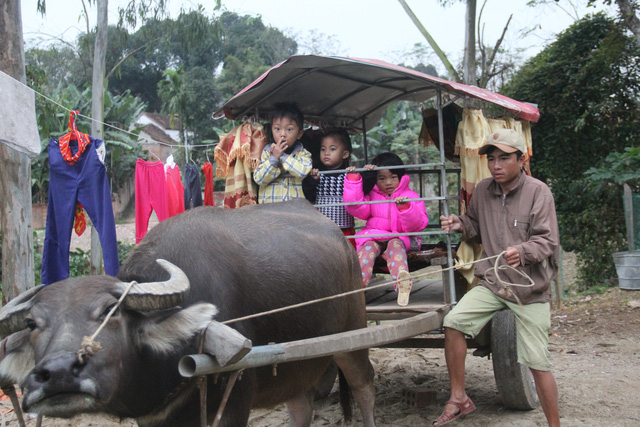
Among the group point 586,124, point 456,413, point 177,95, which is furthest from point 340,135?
point 177,95

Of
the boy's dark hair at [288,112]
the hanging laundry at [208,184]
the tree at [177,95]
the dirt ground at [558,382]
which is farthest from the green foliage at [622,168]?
the tree at [177,95]

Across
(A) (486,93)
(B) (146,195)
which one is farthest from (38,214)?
(A) (486,93)

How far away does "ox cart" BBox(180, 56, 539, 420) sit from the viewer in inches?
95.4

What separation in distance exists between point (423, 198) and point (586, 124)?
702cm

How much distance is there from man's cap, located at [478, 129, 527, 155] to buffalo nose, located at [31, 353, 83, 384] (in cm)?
274

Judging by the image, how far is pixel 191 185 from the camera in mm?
6723

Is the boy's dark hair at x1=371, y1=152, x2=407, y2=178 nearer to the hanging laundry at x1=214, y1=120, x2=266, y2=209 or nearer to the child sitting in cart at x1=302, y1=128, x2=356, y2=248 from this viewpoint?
the child sitting in cart at x1=302, y1=128, x2=356, y2=248

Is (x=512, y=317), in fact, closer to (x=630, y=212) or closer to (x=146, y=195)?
(x=146, y=195)

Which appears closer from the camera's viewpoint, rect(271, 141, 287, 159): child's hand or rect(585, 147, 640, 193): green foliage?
rect(271, 141, 287, 159): child's hand

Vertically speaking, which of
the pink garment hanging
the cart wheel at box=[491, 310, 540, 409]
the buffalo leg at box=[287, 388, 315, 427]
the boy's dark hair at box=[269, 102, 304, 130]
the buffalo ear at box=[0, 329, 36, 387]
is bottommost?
the buffalo leg at box=[287, 388, 315, 427]

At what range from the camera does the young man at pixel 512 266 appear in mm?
3346

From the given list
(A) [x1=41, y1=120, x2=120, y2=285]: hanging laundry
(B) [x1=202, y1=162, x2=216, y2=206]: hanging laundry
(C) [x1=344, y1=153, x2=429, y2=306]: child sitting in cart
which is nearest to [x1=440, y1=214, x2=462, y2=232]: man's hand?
(C) [x1=344, y1=153, x2=429, y2=306]: child sitting in cart

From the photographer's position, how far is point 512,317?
370 cm

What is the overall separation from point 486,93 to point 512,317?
1515 millimetres
